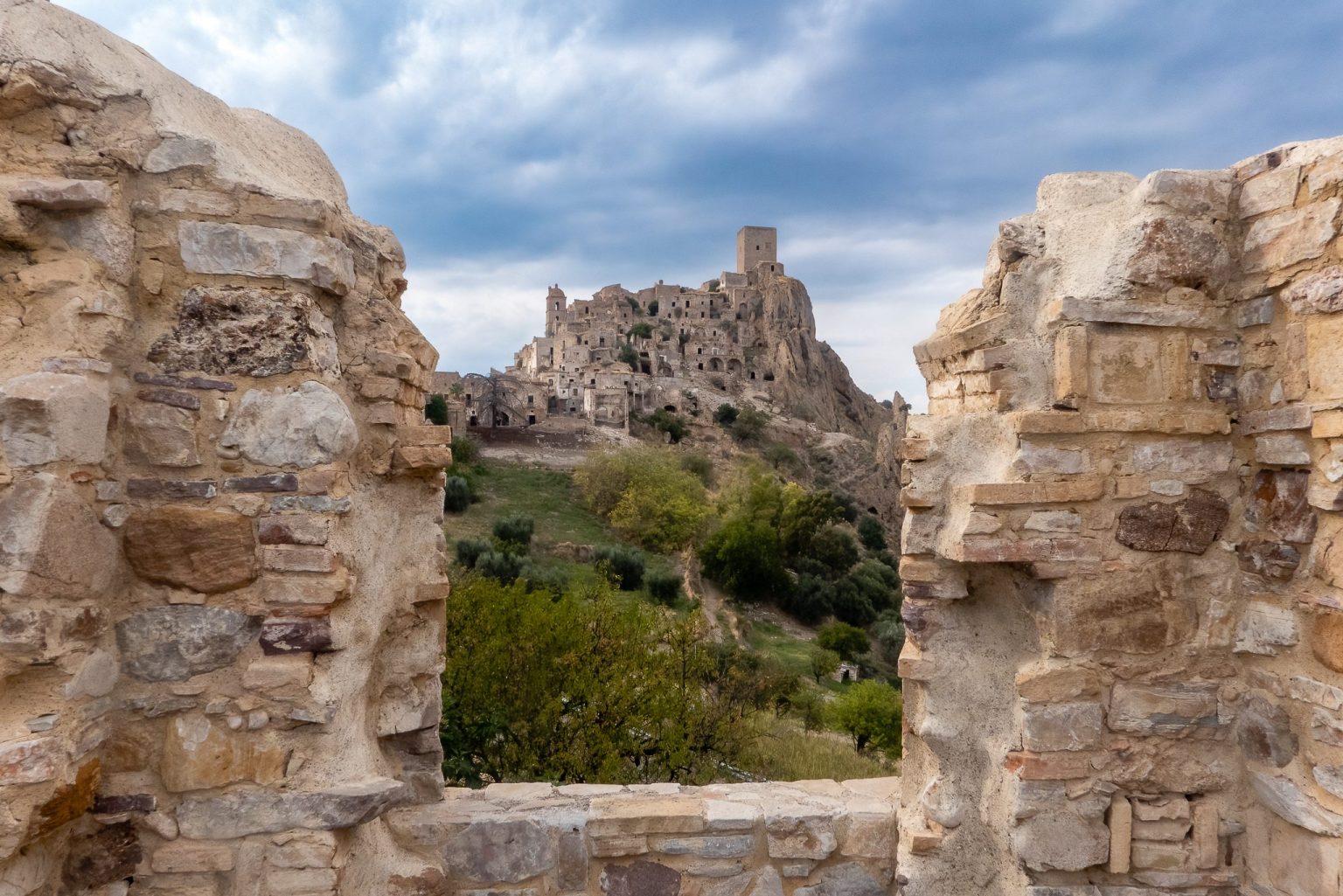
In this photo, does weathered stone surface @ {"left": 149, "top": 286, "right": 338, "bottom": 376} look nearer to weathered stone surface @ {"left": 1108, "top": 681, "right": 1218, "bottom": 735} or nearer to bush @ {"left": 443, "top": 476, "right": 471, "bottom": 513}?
weathered stone surface @ {"left": 1108, "top": 681, "right": 1218, "bottom": 735}

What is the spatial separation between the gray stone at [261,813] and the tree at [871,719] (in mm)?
10901

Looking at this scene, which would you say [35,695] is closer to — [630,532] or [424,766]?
[424,766]

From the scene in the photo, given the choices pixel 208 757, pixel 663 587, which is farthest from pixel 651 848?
pixel 663 587

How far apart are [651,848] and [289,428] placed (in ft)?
6.40

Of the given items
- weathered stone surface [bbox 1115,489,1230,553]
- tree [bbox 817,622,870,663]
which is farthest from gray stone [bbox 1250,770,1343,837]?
tree [bbox 817,622,870,663]

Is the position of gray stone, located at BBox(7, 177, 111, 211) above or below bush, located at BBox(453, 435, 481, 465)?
below

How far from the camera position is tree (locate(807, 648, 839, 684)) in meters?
19.3

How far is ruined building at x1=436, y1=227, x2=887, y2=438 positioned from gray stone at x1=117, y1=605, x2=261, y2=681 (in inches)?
1868

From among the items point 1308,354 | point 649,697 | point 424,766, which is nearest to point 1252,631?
point 1308,354

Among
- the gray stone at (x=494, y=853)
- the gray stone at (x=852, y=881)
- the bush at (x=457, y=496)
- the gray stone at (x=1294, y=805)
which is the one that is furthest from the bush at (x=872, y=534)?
the gray stone at (x=494, y=853)

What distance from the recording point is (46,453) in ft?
7.77

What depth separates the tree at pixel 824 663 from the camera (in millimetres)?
19297

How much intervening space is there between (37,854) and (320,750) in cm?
76

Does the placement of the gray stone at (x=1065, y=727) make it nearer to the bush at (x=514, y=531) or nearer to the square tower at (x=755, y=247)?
the bush at (x=514, y=531)
